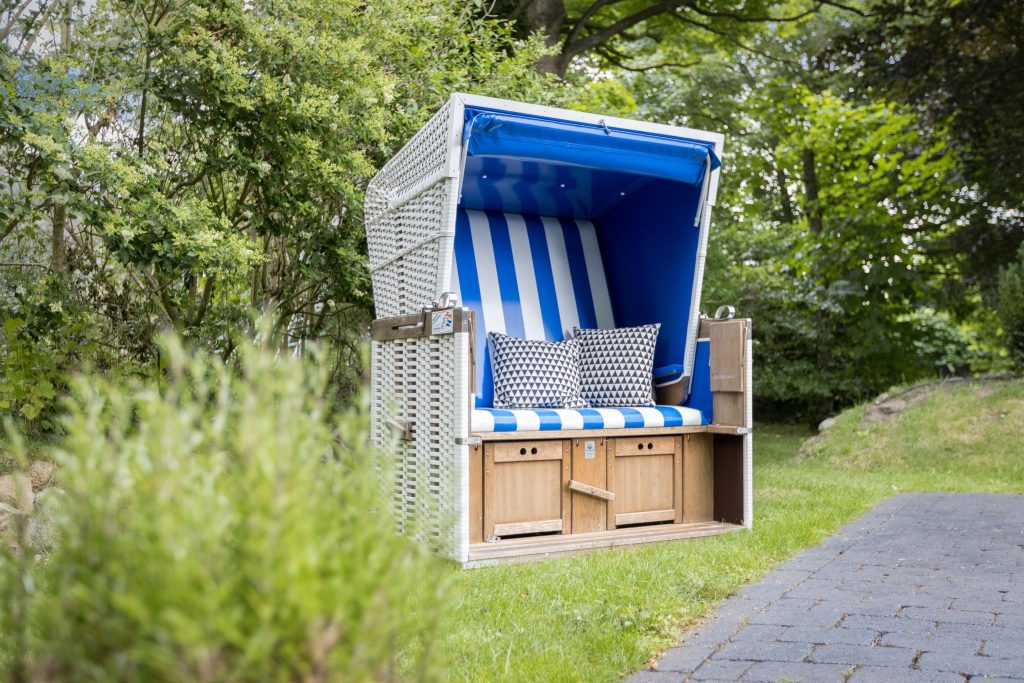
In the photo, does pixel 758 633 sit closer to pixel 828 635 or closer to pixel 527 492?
pixel 828 635

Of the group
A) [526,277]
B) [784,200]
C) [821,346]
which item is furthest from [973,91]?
[526,277]

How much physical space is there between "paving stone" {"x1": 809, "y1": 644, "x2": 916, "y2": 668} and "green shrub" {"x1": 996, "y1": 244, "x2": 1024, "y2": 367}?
22.2ft

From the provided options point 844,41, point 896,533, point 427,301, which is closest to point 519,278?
point 427,301

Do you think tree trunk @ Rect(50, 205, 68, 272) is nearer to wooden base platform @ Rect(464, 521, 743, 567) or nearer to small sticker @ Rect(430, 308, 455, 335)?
small sticker @ Rect(430, 308, 455, 335)

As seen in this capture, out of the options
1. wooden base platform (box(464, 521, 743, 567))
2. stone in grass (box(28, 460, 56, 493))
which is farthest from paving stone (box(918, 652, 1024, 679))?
stone in grass (box(28, 460, 56, 493))

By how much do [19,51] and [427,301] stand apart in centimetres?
265

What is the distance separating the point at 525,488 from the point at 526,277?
175cm

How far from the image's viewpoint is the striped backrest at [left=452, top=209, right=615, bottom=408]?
18.2 ft

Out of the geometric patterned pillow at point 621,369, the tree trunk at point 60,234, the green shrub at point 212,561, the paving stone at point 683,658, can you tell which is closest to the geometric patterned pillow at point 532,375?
the geometric patterned pillow at point 621,369

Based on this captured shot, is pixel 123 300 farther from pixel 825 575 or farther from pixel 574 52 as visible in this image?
pixel 574 52

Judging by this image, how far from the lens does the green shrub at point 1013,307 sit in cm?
845

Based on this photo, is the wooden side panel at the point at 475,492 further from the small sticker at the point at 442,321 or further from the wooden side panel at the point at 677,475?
the wooden side panel at the point at 677,475

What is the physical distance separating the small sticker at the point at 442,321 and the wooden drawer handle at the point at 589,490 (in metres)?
1.04

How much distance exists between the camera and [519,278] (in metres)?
5.76
